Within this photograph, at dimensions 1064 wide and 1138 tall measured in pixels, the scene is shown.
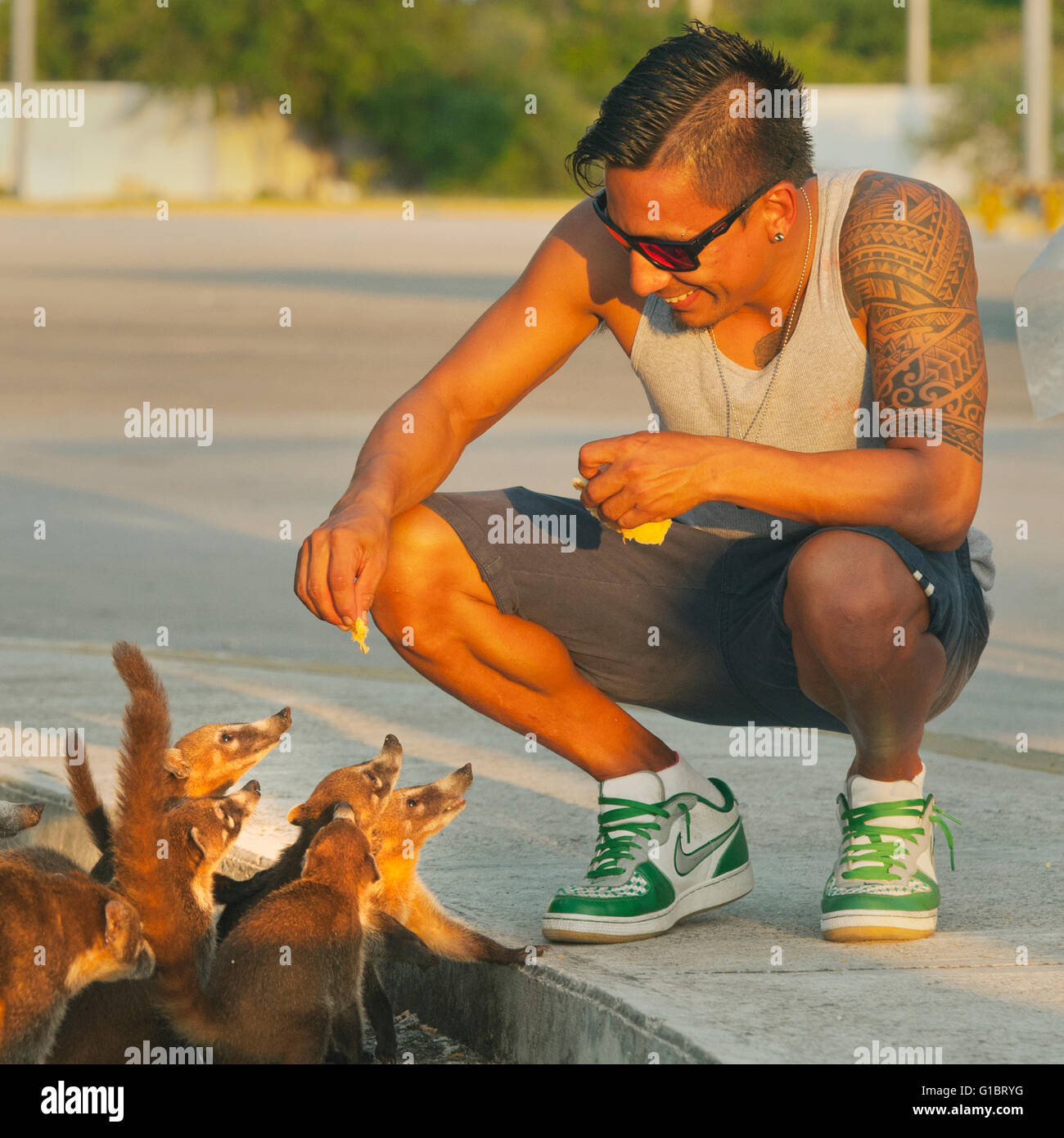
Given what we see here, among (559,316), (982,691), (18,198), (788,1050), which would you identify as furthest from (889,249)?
A: (18,198)

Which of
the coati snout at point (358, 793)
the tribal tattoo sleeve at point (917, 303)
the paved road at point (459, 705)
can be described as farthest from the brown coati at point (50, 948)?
the tribal tattoo sleeve at point (917, 303)

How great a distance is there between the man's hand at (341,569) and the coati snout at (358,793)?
49cm

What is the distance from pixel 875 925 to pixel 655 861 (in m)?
0.45

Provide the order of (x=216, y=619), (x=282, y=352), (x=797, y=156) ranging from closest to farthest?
(x=797, y=156) → (x=216, y=619) → (x=282, y=352)

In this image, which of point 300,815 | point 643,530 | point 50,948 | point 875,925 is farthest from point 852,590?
point 50,948

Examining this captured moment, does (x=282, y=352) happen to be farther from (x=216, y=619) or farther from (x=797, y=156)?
(x=797, y=156)

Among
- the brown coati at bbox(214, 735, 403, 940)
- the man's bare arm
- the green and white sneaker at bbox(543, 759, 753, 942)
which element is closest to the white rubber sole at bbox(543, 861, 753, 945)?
the green and white sneaker at bbox(543, 759, 753, 942)

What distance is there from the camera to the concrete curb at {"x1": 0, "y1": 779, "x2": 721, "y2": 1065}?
2783mm

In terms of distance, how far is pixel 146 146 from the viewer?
51.8 metres

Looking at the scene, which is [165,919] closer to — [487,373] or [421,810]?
[421,810]

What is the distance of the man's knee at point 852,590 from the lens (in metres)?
3.12

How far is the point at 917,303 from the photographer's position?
3299mm

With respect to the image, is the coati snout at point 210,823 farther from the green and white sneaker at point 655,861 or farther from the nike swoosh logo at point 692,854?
the nike swoosh logo at point 692,854

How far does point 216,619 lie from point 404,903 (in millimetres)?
4058
